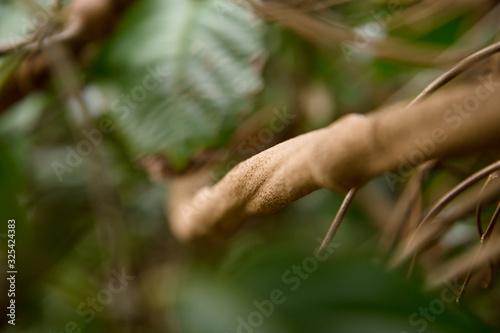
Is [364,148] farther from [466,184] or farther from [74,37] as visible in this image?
[74,37]

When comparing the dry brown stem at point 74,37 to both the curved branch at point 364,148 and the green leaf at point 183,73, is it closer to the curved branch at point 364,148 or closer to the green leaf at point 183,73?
the green leaf at point 183,73

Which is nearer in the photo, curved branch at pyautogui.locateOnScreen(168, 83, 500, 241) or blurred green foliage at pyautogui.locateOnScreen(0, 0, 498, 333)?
curved branch at pyautogui.locateOnScreen(168, 83, 500, 241)

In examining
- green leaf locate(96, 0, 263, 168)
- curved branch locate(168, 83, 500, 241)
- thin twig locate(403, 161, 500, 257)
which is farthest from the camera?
green leaf locate(96, 0, 263, 168)

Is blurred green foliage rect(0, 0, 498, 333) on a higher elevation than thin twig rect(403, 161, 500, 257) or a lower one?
lower

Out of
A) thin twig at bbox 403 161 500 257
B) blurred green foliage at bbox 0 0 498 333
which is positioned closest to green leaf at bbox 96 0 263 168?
blurred green foliage at bbox 0 0 498 333

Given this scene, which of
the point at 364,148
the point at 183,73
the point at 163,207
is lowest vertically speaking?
the point at 163,207

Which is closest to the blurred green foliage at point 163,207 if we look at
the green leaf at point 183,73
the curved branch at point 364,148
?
the green leaf at point 183,73

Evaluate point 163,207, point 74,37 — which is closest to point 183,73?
point 74,37

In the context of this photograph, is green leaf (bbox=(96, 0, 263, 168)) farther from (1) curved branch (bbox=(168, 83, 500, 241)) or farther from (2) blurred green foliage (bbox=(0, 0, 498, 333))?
(1) curved branch (bbox=(168, 83, 500, 241))
